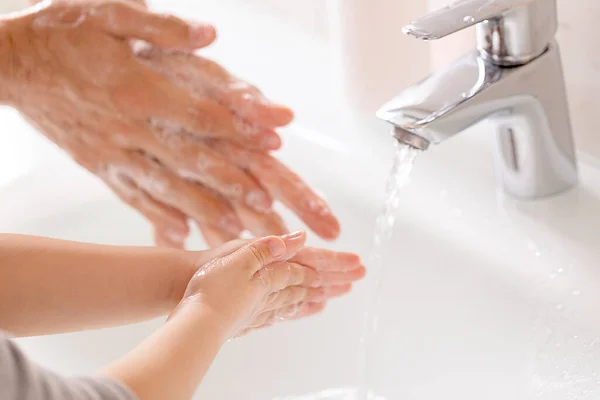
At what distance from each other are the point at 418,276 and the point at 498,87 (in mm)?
203

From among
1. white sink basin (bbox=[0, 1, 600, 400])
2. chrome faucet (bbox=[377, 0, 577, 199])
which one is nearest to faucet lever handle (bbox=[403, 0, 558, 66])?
chrome faucet (bbox=[377, 0, 577, 199])

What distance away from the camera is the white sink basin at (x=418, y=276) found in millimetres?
603

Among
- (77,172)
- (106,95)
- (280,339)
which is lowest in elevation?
(280,339)

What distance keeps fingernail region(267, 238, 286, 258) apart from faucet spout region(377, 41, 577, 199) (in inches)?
4.0

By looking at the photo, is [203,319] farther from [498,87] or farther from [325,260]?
[498,87]

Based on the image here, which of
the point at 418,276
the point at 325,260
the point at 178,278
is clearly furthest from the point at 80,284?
the point at 418,276

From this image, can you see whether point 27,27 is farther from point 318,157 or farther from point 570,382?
point 570,382

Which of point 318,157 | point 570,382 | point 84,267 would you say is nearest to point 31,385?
point 84,267

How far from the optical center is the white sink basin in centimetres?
60

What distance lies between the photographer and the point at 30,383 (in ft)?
1.29

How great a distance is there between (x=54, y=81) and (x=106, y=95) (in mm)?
52

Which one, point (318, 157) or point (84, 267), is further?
point (318, 157)

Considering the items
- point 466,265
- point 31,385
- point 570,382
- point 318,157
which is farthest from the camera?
point 318,157

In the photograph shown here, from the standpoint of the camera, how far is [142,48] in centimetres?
70
